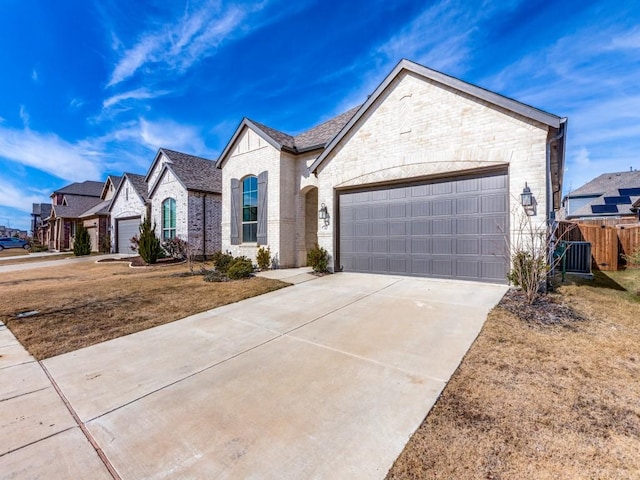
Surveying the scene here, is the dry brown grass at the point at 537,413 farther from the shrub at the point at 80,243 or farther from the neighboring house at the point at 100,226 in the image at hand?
the neighboring house at the point at 100,226

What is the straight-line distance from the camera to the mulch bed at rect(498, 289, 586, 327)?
5.14 metres

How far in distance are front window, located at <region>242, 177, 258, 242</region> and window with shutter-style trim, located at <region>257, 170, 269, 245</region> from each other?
1.66 ft

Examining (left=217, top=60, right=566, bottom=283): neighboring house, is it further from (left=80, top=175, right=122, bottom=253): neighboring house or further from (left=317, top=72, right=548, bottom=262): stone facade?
(left=80, top=175, right=122, bottom=253): neighboring house

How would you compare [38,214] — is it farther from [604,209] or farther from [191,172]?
[604,209]

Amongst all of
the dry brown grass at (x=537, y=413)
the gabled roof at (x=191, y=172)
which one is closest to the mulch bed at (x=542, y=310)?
the dry brown grass at (x=537, y=413)

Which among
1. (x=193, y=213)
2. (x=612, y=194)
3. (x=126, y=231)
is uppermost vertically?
(x=612, y=194)

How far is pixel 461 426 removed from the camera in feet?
8.27

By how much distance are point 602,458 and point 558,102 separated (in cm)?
1535

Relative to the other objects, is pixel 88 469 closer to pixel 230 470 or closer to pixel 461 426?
pixel 230 470

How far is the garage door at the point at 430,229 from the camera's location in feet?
26.3

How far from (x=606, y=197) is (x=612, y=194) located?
869 mm

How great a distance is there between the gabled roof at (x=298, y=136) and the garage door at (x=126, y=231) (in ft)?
39.2

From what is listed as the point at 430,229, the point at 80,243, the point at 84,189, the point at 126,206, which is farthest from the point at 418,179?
the point at 84,189

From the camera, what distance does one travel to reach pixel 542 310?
5695 mm
